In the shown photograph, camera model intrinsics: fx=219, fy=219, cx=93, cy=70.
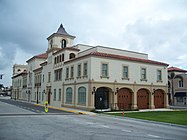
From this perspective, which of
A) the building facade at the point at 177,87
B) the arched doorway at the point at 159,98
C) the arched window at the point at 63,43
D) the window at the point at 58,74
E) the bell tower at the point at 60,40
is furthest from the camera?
the building facade at the point at 177,87

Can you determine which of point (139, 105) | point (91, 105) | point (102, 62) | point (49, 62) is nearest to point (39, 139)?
point (91, 105)

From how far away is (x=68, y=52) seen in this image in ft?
115

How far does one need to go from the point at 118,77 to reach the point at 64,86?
9.57 metres

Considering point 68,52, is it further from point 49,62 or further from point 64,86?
point 49,62

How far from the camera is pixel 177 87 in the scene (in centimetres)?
4853

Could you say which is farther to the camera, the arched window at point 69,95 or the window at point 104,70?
the arched window at point 69,95

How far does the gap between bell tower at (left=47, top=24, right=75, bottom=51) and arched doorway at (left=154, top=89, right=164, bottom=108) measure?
19281 mm

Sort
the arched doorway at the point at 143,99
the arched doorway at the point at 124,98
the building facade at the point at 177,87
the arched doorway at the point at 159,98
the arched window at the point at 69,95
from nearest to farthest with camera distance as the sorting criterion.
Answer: the arched doorway at the point at 124,98 → the arched doorway at the point at 143,99 → the arched window at the point at 69,95 → the arched doorway at the point at 159,98 → the building facade at the point at 177,87

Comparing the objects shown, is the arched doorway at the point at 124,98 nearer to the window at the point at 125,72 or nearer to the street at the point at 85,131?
the window at the point at 125,72

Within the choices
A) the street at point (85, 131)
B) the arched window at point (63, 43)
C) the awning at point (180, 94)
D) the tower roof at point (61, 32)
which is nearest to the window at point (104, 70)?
the street at point (85, 131)

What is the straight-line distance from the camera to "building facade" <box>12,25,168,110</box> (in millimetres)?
28531

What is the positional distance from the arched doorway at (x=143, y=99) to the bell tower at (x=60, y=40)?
59.6ft

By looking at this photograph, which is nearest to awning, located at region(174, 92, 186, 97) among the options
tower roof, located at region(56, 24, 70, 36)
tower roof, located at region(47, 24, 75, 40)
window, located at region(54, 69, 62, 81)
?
tower roof, located at region(47, 24, 75, 40)

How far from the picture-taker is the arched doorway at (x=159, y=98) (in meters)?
34.5
